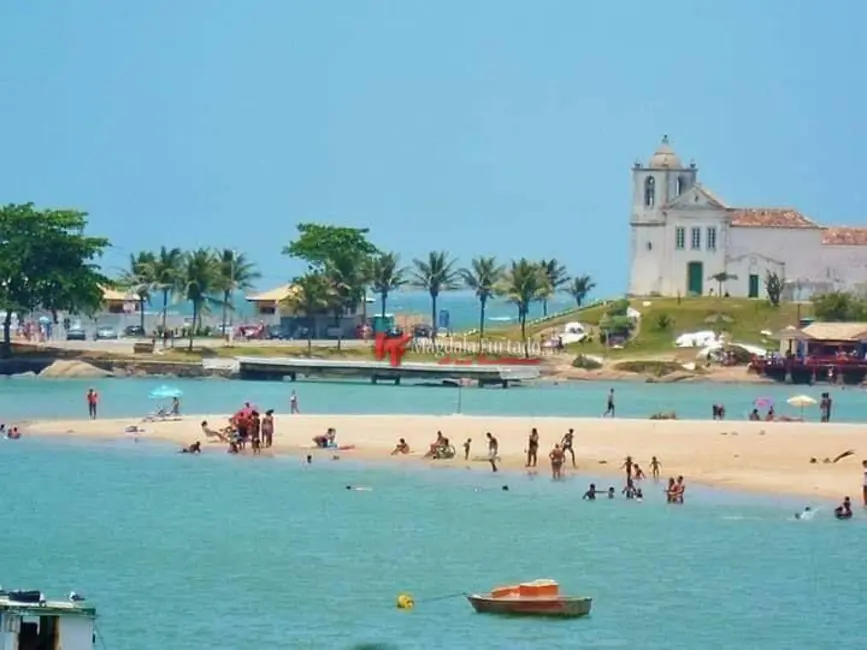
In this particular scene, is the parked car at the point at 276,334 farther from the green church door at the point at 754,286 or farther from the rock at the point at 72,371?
the green church door at the point at 754,286

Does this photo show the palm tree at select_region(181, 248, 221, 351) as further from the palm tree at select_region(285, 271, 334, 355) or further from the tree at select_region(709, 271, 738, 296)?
the tree at select_region(709, 271, 738, 296)

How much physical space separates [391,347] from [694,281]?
27.8 metres

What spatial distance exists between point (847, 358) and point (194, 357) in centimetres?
3183

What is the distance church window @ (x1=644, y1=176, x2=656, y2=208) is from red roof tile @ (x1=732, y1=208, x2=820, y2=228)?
5.95 m

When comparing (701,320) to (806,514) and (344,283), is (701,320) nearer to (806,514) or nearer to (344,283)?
(344,283)

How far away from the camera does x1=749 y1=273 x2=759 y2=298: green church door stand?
140m

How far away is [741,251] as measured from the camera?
139500mm

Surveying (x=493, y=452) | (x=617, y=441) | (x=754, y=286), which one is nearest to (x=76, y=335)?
(x=754, y=286)

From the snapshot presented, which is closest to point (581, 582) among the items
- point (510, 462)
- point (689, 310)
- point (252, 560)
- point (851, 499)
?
point (252, 560)

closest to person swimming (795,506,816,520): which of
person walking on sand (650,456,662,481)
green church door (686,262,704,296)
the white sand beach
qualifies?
the white sand beach

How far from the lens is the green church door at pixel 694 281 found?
140500mm

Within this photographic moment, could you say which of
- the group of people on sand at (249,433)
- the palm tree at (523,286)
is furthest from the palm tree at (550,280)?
the group of people on sand at (249,433)

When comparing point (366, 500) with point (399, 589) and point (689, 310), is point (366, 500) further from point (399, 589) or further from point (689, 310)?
point (689, 310)

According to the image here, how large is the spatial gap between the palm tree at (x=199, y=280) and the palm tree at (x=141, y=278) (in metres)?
2.29
